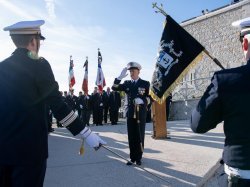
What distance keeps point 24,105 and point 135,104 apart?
14.3 feet

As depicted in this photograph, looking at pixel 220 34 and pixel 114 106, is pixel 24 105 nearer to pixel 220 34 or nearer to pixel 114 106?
pixel 114 106

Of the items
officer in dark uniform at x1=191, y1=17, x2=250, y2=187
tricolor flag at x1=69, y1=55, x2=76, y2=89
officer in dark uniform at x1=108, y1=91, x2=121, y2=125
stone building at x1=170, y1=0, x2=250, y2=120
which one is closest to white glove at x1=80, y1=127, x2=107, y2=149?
officer in dark uniform at x1=191, y1=17, x2=250, y2=187

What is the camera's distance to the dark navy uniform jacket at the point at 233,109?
86.3 inches

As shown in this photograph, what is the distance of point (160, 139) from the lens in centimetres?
1021

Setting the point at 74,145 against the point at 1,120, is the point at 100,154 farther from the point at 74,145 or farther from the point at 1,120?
the point at 1,120

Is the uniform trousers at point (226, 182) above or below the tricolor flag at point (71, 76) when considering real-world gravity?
below

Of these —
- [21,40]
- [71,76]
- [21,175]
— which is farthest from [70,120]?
[71,76]

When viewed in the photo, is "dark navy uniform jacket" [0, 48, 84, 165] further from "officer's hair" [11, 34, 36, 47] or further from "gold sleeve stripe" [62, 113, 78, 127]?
"gold sleeve stripe" [62, 113, 78, 127]

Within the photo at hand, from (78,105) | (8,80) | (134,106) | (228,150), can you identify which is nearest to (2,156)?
(8,80)

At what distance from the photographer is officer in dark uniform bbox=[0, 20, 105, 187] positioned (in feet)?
9.29

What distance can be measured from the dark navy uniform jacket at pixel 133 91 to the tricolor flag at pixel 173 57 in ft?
3.99

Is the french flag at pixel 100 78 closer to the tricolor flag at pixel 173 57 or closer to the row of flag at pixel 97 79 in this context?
the row of flag at pixel 97 79

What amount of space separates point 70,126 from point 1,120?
620 millimetres

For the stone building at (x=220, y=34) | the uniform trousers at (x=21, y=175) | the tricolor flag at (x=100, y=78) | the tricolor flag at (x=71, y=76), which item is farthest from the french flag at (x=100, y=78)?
the uniform trousers at (x=21, y=175)
